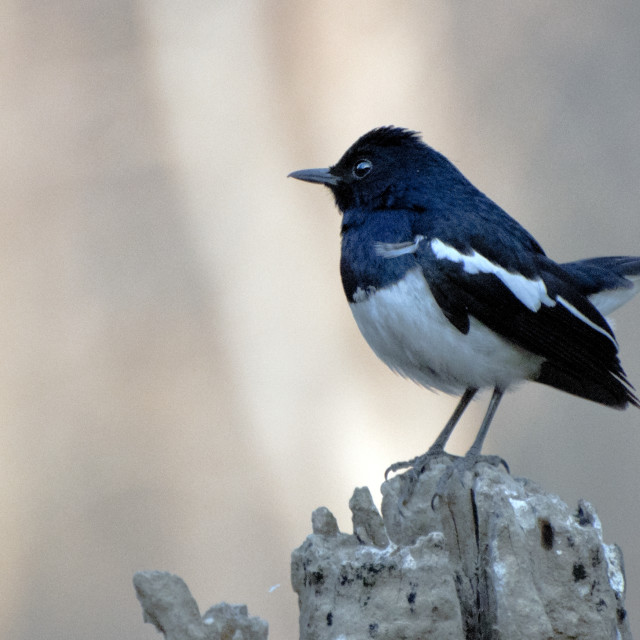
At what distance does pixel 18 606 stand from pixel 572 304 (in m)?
3.75

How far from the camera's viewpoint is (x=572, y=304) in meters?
4.07

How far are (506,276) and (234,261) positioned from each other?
Answer: 2839 millimetres

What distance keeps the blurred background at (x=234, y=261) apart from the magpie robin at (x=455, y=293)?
219 cm

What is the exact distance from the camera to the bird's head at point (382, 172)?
414 cm

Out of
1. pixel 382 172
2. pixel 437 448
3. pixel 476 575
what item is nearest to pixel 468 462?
pixel 437 448

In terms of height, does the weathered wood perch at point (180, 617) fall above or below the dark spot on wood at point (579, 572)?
above

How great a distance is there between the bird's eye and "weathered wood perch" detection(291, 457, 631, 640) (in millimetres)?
1632

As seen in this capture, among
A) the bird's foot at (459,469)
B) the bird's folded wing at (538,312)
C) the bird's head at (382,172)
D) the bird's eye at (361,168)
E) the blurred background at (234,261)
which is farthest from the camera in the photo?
the blurred background at (234,261)

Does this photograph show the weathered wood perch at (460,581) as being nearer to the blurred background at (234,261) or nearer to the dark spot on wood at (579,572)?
the dark spot on wood at (579,572)

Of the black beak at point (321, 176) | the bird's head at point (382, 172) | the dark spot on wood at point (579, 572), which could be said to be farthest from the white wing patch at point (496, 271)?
the dark spot on wood at point (579, 572)

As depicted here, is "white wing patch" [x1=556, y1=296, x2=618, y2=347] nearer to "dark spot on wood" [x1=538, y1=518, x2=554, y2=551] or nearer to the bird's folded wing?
the bird's folded wing

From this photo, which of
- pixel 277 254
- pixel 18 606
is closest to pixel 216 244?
pixel 277 254

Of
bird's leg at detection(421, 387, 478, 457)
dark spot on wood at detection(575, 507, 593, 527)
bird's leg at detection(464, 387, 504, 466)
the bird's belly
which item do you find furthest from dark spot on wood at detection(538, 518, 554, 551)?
the bird's belly

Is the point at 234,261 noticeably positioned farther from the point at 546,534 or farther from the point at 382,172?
the point at 546,534
